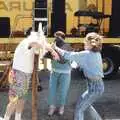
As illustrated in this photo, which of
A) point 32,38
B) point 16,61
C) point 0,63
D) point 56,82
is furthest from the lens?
point 0,63

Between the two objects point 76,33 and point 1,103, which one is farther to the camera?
point 76,33


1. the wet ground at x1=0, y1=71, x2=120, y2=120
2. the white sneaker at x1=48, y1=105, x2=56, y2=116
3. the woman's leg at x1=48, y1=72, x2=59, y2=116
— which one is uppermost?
the woman's leg at x1=48, y1=72, x2=59, y2=116

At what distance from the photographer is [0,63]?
1600 centimetres

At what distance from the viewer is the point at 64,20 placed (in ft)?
55.6

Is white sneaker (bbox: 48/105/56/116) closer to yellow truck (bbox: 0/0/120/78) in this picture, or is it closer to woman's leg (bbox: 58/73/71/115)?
woman's leg (bbox: 58/73/71/115)

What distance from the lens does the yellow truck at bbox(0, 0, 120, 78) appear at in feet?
53.7

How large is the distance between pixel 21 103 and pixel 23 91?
0.77ft

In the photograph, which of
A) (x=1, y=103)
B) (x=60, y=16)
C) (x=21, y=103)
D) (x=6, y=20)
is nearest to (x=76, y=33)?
(x=60, y=16)

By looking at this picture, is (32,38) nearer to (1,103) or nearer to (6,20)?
(1,103)

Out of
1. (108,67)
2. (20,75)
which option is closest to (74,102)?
(20,75)

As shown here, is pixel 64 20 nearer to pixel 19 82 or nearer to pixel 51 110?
pixel 51 110

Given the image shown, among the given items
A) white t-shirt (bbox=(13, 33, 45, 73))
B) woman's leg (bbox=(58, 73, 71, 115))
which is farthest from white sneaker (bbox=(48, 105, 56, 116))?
white t-shirt (bbox=(13, 33, 45, 73))

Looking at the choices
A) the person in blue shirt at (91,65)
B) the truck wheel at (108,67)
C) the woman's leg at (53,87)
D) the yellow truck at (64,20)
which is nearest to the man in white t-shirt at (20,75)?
the person in blue shirt at (91,65)

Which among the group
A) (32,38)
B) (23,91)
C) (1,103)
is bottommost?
(1,103)
